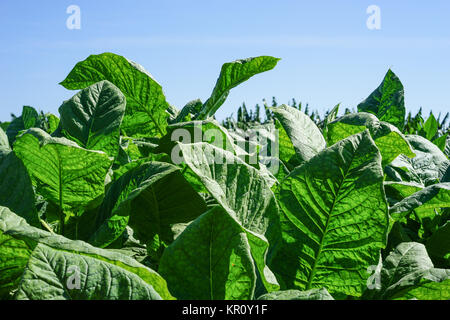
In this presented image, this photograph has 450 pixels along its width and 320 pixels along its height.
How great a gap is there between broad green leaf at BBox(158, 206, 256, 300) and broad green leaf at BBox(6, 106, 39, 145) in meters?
1.63

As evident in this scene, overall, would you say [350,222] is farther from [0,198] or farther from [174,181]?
[0,198]

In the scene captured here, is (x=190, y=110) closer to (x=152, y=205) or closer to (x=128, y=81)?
(x=128, y=81)

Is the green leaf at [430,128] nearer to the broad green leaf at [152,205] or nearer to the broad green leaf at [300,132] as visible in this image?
the broad green leaf at [300,132]

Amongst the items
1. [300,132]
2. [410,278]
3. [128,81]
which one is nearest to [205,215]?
[410,278]

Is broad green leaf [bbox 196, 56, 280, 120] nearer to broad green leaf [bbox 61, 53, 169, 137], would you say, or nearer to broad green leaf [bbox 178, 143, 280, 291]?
broad green leaf [bbox 61, 53, 169, 137]

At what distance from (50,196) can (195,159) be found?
1.59 feet

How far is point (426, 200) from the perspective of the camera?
1.26 meters

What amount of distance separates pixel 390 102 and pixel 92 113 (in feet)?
4.76

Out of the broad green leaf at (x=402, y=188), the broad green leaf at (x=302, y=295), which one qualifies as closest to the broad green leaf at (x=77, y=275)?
the broad green leaf at (x=302, y=295)

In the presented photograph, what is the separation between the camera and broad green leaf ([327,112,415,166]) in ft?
4.48

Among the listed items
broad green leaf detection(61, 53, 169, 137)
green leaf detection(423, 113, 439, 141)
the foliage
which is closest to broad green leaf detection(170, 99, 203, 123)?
broad green leaf detection(61, 53, 169, 137)

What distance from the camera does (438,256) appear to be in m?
1.47

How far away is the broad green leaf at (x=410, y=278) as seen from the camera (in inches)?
38.0

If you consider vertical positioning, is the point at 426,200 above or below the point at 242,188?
below
